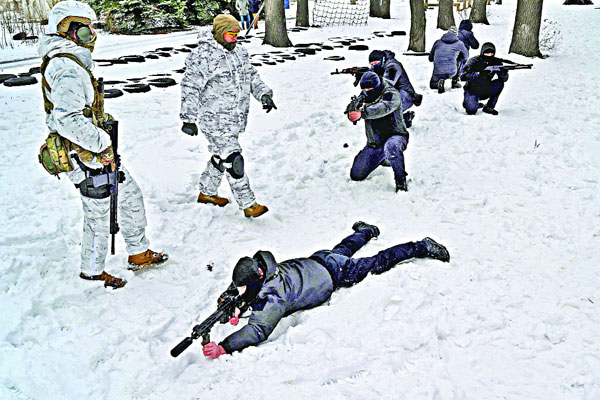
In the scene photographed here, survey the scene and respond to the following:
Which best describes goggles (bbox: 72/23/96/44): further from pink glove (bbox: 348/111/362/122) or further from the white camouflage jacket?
pink glove (bbox: 348/111/362/122)

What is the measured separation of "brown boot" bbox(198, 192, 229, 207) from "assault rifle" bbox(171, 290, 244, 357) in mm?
2146

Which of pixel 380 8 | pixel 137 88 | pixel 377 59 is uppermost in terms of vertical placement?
pixel 380 8

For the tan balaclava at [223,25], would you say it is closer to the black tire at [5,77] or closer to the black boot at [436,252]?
the black boot at [436,252]

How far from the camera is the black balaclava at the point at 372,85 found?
17.0 feet

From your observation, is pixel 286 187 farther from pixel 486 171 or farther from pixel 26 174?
pixel 26 174

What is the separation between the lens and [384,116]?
17.5ft

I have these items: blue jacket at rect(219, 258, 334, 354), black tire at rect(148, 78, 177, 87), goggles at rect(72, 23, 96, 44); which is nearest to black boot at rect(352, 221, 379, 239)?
blue jacket at rect(219, 258, 334, 354)

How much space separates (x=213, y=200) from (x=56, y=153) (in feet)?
6.34

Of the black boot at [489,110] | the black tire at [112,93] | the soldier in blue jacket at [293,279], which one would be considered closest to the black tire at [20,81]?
the black tire at [112,93]

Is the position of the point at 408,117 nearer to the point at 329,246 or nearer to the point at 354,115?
the point at 354,115

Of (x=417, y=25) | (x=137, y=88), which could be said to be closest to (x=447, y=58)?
(x=417, y=25)

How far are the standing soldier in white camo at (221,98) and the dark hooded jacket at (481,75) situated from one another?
4.04 meters

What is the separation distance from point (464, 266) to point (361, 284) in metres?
0.89

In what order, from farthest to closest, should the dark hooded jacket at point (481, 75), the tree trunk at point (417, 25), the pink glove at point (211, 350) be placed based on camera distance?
the tree trunk at point (417, 25)
the dark hooded jacket at point (481, 75)
the pink glove at point (211, 350)
